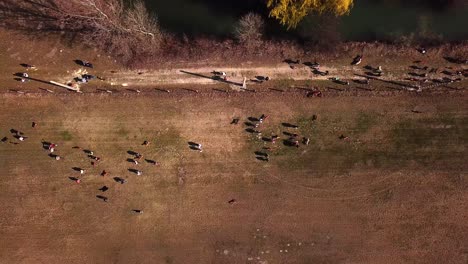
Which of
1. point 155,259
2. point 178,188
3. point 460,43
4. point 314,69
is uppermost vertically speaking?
point 460,43

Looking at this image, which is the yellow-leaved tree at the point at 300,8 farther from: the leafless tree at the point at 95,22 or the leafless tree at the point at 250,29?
the leafless tree at the point at 95,22

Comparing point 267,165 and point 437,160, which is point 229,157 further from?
point 437,160

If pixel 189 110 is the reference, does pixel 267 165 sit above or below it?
below

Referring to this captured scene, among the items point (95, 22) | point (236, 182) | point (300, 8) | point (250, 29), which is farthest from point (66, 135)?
point (300, 8)

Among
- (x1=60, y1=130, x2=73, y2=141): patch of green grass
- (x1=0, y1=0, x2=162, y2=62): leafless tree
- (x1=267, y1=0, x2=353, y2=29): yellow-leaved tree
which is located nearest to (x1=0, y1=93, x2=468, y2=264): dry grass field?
(x1=60, y1=130, x2=73, y2=141): patch of green grass

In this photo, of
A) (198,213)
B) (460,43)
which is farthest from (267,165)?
(460,43)

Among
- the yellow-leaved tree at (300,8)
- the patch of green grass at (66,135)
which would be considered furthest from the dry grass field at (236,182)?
the yellow-leaved tree at (300,8)
